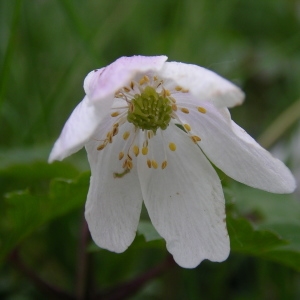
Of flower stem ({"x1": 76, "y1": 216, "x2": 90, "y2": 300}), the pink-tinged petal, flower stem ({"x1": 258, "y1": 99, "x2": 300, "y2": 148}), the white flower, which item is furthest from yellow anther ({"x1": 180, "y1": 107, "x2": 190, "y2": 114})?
flower stem ({"x1": 258, "y1": 99, "x2": 300, "y2": 148})

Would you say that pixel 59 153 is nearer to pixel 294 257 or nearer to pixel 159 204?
pixel 159 204

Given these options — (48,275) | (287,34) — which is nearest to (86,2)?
(287,34)

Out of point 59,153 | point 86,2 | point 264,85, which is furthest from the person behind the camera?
point 264,85

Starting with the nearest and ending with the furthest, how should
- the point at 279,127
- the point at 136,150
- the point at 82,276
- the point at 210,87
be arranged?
the point at 210,87
the point at 136,150
the point at 82,276
the point at 279,127

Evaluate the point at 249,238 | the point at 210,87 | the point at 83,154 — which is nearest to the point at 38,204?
the point at 249,238

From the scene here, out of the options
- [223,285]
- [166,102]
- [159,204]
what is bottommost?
[223,285]

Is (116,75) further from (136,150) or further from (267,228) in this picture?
(267,228)
